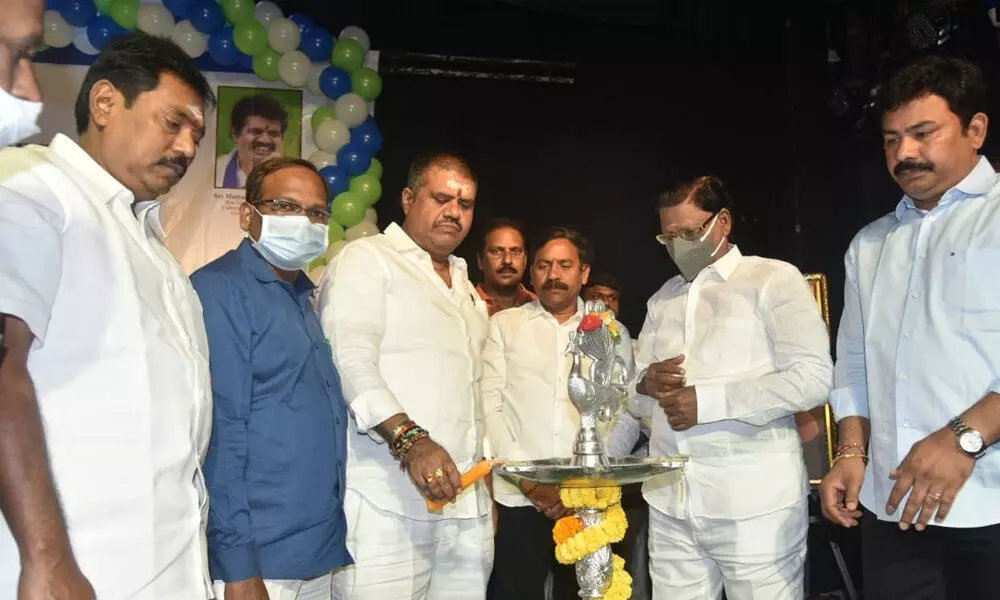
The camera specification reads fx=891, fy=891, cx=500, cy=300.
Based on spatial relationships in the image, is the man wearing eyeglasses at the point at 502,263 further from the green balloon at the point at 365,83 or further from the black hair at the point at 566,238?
the green balloon at the point at 365,83

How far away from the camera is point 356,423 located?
2.69m

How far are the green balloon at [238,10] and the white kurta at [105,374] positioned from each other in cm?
330

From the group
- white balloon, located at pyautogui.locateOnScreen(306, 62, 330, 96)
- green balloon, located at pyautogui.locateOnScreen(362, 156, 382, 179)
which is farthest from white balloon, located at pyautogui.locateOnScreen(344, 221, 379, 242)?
white balloon, located at pyautogui.locateOnScreen(306, 62, 330, 96)

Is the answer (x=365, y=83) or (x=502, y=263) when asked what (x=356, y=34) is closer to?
(x=365, y=83)

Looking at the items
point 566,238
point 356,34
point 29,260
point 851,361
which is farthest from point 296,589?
point 356,34

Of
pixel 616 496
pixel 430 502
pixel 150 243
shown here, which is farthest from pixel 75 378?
pixel 616 496

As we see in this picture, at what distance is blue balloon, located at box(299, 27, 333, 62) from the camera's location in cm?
494

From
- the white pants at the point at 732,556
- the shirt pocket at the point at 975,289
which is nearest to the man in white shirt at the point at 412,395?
the white pants at the point at 732,556

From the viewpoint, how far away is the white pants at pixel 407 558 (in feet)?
8.69

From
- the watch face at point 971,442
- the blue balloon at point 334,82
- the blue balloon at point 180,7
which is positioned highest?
the blue balloon at point 180,7

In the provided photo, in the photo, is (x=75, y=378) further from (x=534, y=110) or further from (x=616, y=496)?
(x=534, y=110)

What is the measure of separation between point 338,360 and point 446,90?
10.1ft

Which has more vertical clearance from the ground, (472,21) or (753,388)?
(472,21)

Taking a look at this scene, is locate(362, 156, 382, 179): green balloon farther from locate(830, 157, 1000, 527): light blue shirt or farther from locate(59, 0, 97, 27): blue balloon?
locate(830, 157, 1000, 527): light blue shirt
